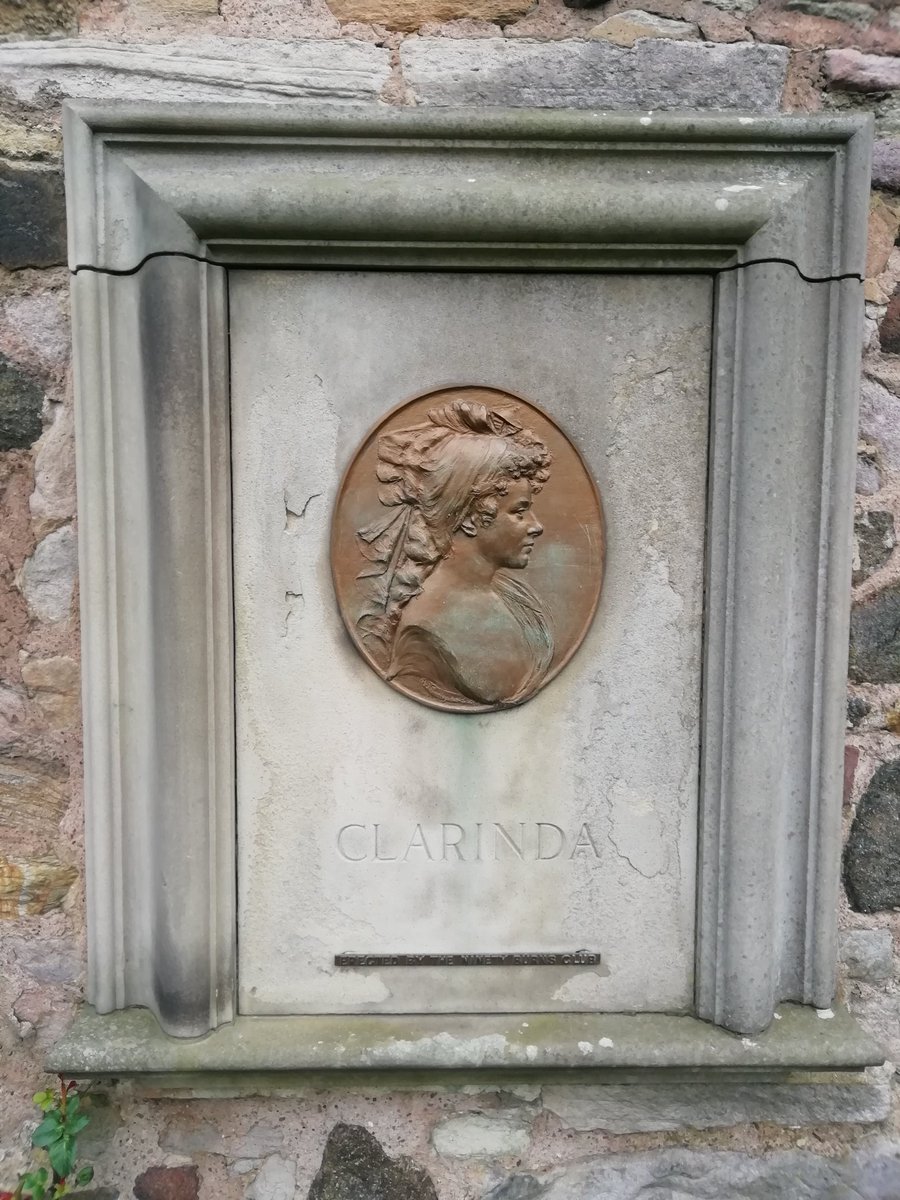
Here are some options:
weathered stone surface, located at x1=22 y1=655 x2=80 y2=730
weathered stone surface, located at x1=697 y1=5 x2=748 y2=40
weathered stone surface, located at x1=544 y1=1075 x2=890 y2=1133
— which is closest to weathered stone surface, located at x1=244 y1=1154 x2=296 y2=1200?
weathered stone surface, located at x1=544 y1=1075 x2=890 y2=1133

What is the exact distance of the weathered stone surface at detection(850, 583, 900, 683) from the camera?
5.90 feet

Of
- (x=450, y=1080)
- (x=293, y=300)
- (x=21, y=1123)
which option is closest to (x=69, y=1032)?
(x=21, y=1123)

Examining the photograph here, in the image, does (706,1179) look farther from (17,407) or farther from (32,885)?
(17,407)

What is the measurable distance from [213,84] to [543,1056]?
85.2 inches

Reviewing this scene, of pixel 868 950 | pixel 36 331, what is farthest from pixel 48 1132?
pixel 868 950

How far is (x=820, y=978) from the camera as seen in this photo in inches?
70.5

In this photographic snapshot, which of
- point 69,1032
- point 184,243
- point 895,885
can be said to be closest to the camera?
point 184,243

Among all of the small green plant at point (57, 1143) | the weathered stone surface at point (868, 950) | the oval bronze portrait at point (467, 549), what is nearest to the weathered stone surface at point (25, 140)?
the oval bronze portrait at point (467, 549)

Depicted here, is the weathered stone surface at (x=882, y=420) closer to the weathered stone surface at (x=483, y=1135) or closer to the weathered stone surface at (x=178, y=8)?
the weathered stone surface at (x=178, y=8)

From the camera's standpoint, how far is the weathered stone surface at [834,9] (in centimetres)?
167

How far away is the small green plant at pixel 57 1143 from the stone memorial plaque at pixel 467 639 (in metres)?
0.42

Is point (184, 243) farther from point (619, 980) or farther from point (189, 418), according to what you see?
point (619, 980)

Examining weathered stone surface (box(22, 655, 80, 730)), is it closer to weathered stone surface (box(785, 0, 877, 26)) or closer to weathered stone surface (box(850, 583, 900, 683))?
weathered stone surface (box(850, 583, 900, 683))

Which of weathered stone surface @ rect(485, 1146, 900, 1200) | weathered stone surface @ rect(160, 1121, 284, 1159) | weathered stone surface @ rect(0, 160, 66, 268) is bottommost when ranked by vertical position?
weathered stone surface @ rect(485, 1146, 900, 1200)
